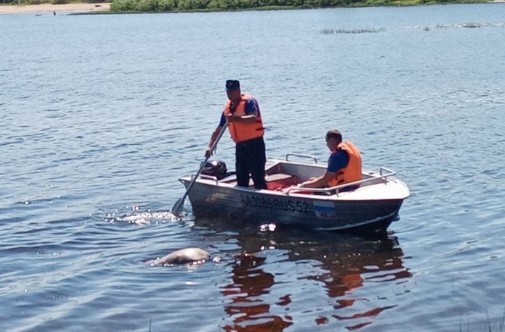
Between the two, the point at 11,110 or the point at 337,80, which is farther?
the point at 337,80

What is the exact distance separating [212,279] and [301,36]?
46.0m

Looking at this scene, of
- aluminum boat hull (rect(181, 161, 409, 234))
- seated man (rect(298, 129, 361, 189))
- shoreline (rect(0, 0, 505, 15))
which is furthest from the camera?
shoreline (rect(0, 0, 505, 15))

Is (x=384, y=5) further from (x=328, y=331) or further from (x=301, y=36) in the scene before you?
(x=328, y=331)

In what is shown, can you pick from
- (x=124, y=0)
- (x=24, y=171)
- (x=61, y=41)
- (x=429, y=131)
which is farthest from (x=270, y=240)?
(x=124, y=0)

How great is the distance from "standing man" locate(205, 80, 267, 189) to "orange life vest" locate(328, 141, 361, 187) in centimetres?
114

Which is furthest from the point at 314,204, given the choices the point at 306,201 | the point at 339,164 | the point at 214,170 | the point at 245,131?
the point at 214,170

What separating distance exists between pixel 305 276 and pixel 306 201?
1545 mm

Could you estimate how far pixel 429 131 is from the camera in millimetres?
21734

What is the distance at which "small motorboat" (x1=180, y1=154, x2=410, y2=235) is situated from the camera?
12461 millimetres

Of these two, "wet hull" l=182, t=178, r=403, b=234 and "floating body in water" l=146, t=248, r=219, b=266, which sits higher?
"wet hull" l=182, t=178, r=403, b=234

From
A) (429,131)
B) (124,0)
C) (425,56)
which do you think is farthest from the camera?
(124,0)

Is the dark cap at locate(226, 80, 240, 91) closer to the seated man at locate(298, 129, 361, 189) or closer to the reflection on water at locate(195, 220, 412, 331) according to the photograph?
the seated man at locate(298, 129, 361, 189)

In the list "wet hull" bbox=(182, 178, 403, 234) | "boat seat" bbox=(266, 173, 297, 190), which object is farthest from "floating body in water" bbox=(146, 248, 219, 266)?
"boat seat" bbox=(266, 173, 297, 190)

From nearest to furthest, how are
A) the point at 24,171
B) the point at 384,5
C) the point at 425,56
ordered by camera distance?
the point at 24,171
the point at 425,56
the point at 384,5
